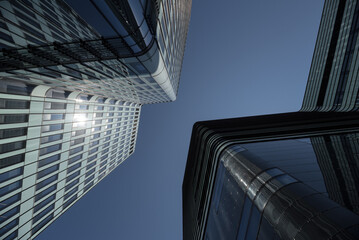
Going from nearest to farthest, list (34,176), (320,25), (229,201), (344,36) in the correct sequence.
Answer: (229,201) < (34,176) < (344,36) < (320,25)

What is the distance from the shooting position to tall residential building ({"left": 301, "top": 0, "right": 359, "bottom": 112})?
124 feet

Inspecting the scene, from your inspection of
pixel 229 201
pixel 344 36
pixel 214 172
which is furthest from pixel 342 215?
pixel 344 36

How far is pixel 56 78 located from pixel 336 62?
6201 centimetres

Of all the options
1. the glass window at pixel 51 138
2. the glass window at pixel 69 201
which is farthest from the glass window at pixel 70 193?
the glass window at pixel 51 138

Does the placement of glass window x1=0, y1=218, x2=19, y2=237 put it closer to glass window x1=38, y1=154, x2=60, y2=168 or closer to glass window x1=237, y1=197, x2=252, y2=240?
glass window x1=38, y1=154, x2=60, y2=168

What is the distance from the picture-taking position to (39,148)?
21.1m

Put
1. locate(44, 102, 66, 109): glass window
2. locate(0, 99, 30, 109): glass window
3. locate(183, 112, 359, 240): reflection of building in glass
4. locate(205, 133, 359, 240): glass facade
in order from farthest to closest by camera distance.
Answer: locate(44, 102, 66, 109): glass window < locate(0, 99, 30, 109): glass window < locate(205, 133, 359, 240): glass facade < locate(183, 112, 359, 240): reflection of building in glass

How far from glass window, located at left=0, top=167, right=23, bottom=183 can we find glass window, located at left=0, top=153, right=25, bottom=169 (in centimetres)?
85

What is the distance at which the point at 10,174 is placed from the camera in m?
17.6

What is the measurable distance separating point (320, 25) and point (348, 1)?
12.8 metres

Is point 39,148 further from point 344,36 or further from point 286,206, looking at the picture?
point 344,36

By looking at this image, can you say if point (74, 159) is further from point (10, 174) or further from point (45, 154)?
point (10, 174)

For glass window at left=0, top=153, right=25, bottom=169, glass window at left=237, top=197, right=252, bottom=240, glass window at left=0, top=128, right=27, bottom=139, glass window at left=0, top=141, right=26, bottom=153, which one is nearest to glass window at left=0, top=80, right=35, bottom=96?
glass window at left=0, top=128, right=27, bottom=139

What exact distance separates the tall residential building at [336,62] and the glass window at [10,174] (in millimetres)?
59546
